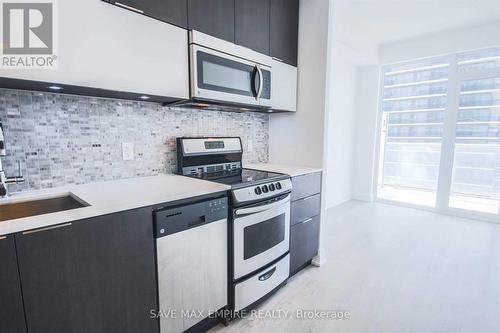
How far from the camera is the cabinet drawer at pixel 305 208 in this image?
2.06 m

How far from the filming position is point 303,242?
219 centimetres

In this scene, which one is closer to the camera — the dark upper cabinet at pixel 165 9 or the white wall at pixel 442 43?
the dark upper cabinet at pixel 165 9

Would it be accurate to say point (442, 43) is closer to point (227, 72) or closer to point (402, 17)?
point (402, 17)

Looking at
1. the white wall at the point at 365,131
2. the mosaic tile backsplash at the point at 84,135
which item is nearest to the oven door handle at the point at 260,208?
the mosaic tile backsplash at the point at 84,135

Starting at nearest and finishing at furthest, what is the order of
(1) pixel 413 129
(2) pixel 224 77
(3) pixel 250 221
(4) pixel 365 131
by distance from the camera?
1. (3) pixel 250 221
2. (2) pixel 224 77
3. (1) pixel 413 129
4. (4) pixel 365 131

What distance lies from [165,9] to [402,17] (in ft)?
9.93

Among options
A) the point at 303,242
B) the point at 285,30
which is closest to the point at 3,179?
the point at 303,242

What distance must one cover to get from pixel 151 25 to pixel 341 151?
370cm

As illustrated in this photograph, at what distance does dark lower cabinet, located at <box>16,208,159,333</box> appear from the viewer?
93 centimetres

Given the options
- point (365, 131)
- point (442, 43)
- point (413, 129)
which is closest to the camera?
point (442, 43)

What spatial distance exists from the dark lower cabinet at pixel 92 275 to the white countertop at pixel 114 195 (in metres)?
0.03

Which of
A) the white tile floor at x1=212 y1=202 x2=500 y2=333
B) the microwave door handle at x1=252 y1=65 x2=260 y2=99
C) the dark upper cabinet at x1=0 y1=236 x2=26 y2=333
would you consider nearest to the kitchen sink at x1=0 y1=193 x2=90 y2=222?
the dark upper cabinet at x1=0 y1=236 x2=26 y2=333

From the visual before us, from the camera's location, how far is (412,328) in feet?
5.18

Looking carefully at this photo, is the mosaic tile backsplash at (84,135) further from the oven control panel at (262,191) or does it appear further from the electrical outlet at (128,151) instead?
the oven control panel at (262,191)
